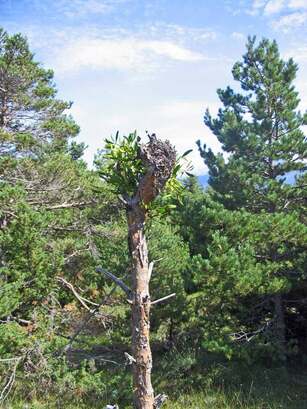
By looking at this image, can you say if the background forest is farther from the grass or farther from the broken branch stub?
the broken branch stub

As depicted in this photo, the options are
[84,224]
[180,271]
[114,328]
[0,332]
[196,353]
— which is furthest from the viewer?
[84,224]

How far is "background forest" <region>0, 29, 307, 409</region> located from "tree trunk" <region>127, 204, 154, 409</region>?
5383mm

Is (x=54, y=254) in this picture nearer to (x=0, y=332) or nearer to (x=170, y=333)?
(x=0, y=332)

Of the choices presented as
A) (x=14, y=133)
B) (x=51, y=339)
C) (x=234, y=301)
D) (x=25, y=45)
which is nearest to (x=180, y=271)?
(x=234, y=301)

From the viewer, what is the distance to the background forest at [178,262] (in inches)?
426

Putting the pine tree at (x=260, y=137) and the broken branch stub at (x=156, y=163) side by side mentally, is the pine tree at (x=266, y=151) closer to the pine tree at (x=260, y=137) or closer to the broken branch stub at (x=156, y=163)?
the pine tree at (x=260, y=137)

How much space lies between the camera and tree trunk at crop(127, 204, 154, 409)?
171 inches

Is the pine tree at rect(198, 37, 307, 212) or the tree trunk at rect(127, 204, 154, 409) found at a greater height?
the pine tree at rect(198, 37, 307, 212)

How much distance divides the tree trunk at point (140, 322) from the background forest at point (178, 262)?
17.7 feet

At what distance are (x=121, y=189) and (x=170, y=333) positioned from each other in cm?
1035

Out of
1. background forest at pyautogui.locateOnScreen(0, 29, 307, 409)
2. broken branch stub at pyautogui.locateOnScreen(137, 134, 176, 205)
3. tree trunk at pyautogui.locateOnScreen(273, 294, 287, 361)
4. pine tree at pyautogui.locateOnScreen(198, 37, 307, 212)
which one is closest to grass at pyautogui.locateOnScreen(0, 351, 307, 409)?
background forest at pyautogui.locateOnScreen(0, 29, 307, 409)

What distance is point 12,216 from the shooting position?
12000mm

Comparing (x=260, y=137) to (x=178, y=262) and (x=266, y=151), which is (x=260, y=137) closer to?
(x=266, y=151)

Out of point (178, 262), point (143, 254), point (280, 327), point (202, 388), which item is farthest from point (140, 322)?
point (280, 327)
